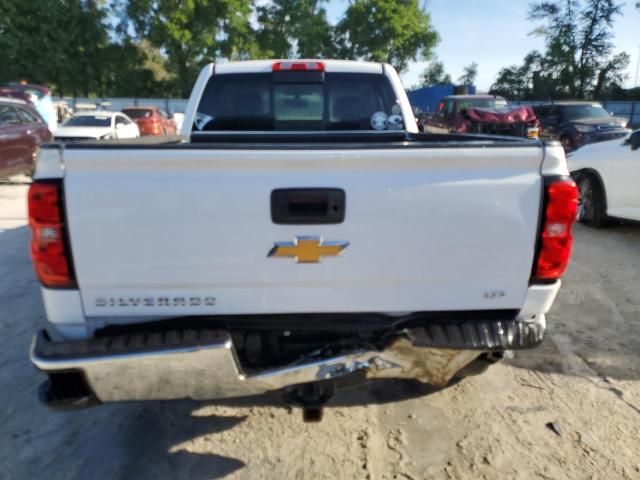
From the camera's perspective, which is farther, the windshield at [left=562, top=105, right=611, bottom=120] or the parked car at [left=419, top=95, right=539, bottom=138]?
the windshield at [left=562, top=105, right=611, bottom=120]

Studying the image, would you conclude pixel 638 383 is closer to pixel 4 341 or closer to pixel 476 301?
pixel 476 301

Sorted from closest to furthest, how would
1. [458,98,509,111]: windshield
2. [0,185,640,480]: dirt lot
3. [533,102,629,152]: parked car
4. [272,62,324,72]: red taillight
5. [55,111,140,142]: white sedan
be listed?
[0,185,640,480]: dirt lot < [272,62,324,72]: red taillight < [533,102,629,152]: parked car < [55,111,140,142]: white sedan < [458,98,509,111]: windshield

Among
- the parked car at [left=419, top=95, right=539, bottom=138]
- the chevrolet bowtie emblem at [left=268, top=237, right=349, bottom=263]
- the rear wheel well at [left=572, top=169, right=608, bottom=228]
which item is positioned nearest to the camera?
the chevrolet bowtie emblem at [left=268, top=237, right=349, bottom=263]

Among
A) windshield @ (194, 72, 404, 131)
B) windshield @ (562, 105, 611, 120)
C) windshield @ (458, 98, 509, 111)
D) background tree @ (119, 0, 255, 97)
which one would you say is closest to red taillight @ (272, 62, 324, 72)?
windshield @ (194, 72, 404, 131)

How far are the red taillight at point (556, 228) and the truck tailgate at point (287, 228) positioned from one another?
0.05m

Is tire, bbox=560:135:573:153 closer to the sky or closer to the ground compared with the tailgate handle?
closer to the ground

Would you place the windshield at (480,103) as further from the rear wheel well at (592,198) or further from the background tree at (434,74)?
the background tree at (434,74)

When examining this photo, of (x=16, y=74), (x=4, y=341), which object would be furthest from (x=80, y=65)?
(x=4, y=341)

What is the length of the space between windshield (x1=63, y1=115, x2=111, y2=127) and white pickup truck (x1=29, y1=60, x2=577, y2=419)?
14.4 metres

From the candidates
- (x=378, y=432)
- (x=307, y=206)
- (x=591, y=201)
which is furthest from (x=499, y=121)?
(x=307, y=206)

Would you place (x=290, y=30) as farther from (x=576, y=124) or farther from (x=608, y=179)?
(x=608, y=179)

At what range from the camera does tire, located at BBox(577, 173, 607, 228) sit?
7.01 m

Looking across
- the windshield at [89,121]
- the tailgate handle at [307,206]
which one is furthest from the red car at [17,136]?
the tailgate handle at [307,206]

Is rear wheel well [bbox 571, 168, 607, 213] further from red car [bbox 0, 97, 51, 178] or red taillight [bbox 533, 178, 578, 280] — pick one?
red car [bbox 0, 97, 51, 178]
